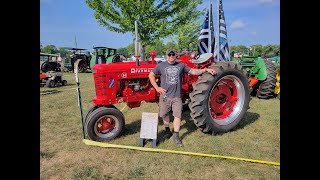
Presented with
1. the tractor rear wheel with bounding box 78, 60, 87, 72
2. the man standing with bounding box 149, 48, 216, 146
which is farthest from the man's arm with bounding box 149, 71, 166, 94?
the tractor rear wheel with bounding box 78, 60, 87, 72

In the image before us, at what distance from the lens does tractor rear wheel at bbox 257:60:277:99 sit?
809 cm

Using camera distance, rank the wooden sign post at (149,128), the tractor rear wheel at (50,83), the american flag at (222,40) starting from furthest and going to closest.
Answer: the tractor rear wheel at (50,83)
the american flag at (222,40)
the wooden sign post at (149,128)

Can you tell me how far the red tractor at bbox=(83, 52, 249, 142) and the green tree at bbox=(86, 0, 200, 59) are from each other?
41.2 ft

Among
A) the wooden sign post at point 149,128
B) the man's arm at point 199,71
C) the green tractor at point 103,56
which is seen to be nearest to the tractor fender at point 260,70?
the man's arm at point 199,71

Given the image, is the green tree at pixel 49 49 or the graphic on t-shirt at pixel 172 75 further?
the green tree at pixel 49 49

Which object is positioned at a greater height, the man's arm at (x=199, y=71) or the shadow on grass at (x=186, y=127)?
the man's arm at (x=199, y=71)

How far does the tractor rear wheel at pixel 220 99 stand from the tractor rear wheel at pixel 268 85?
9.95 feet

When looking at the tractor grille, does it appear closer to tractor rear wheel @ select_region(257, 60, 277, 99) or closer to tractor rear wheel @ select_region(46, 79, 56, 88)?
tractor rear wheel @ select_region(257, 60, 277, 99)

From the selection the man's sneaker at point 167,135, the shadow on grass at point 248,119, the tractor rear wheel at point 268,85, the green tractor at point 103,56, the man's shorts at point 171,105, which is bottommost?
the man's sneaker at point 167,135

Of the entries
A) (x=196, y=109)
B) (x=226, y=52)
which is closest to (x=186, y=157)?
(x=196, y=109)

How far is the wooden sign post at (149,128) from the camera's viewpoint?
4518mm

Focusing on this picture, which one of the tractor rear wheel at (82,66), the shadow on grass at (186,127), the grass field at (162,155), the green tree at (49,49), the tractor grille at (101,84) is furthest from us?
the green tree at (49,49)

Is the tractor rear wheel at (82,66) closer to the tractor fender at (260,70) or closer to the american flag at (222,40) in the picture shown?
the american flag at (222,40)
